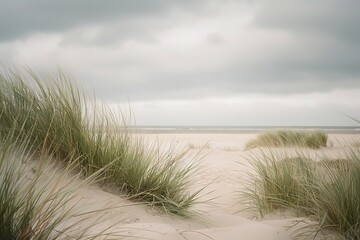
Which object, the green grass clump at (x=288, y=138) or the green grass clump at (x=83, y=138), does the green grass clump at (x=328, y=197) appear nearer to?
the green grass clump at (x=83, y=138)

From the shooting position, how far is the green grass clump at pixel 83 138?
301 centimetres

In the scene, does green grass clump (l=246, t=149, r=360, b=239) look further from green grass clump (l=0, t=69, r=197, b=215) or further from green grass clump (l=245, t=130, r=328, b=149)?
green grass clump (l=245, t=130, r=328, b=149)

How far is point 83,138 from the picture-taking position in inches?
121

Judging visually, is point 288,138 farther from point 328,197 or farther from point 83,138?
point 83,138

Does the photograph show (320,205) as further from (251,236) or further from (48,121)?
(48,121)

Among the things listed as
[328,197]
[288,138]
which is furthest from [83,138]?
[288,138]

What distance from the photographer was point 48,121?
305 cm

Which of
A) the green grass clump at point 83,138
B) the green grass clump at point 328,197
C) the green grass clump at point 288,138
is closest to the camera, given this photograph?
the green grass clump at point 328,197

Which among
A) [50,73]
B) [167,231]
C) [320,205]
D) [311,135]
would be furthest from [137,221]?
[311,135]

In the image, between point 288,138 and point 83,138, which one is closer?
point 83,138

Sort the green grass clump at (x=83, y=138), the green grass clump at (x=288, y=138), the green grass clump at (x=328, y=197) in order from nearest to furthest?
the green grass clump at (x=328, y=197) → the green grass clump at (x=83, y=138) → the green grass clump at (x=288, y=138)

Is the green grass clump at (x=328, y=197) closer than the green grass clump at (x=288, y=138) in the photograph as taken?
Yes

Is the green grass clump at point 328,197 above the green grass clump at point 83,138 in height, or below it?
below

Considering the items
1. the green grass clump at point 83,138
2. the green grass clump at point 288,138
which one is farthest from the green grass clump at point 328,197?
the green grass clump at point 288,138
